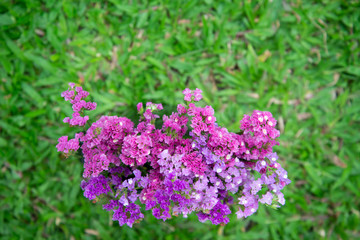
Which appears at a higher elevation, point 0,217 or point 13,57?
point 13,57

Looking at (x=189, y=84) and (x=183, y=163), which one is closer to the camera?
(x=183, y=163)

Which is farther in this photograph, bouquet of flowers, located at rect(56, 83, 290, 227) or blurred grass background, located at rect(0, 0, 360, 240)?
blurred grass background, located at rect(0, 0, 360, 240)

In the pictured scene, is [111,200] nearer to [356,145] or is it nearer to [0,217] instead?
[0,217]

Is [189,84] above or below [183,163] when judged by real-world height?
below

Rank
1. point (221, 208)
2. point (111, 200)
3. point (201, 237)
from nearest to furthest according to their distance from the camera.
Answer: point (221, 208)
point (111, 200)
point (201, 237)

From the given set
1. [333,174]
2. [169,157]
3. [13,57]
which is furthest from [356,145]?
[13,57]
